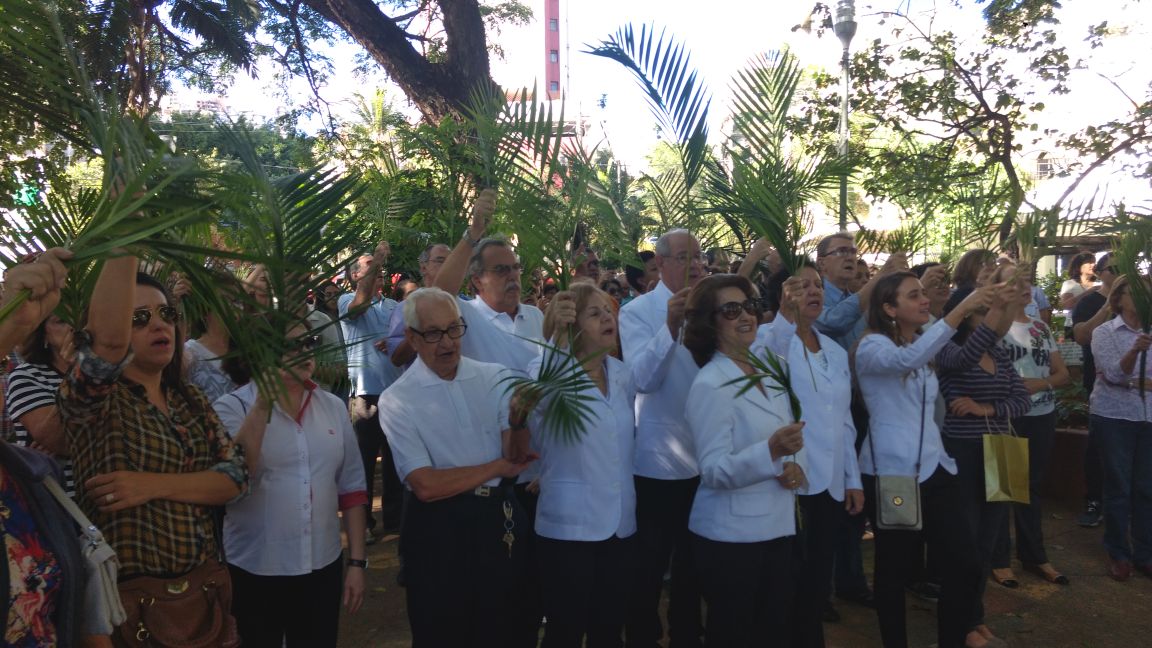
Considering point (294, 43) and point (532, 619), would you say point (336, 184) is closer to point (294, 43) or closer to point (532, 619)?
point (532, 619)

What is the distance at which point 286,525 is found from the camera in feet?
10.8

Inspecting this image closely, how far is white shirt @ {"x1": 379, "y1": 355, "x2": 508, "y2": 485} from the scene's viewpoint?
3.51 m

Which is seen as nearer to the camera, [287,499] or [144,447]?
[144,447]

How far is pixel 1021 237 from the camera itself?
449cm

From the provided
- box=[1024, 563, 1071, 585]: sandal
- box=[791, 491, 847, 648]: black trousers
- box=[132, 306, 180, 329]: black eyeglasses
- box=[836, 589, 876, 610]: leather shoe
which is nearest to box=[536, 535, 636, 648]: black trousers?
box=[791, 491, 847, 648]: black trousers

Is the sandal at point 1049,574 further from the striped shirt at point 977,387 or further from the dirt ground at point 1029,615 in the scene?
the striped shirt at point 977,387

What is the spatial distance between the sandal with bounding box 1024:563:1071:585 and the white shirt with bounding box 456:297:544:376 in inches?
152

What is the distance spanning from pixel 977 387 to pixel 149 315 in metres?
3.98

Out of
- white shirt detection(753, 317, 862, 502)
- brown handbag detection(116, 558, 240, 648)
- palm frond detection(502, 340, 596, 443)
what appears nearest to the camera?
brown handbag detection(116, 558, 240, 648)

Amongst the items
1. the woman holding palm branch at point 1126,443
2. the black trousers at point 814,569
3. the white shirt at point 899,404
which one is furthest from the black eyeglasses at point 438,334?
the woman holding palm branch at point 1126,443

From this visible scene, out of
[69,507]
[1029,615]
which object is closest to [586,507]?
[69,507]

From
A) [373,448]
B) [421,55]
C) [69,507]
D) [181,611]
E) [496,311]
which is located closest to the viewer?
[69,507]

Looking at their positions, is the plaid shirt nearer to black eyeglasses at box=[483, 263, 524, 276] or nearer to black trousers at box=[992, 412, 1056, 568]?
black eyeglasses at box=[483, 263, 524, 276]

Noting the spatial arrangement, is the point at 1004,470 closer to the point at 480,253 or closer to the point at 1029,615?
the point at 1029,615
